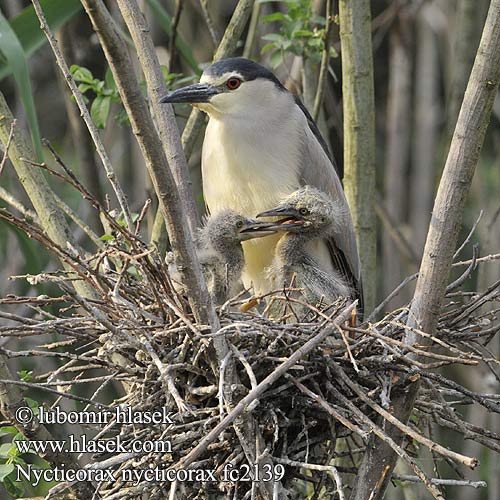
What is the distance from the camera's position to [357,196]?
3.31 m

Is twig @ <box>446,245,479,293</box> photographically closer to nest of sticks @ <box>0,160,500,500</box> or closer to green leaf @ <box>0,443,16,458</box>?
nest of sticks @ <box>0,160,500,500</box>

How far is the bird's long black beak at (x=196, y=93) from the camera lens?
2.81 meters

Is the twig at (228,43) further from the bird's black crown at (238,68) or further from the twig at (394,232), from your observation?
the twig at (394,232)

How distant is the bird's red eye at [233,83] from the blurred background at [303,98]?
181 millimetres

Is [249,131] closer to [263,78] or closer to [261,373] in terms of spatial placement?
[263,78]

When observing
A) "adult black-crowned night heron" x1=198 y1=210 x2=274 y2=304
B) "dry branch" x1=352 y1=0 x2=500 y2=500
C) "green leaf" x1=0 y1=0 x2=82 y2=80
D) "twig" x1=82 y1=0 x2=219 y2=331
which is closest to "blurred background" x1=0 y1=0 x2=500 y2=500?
"green leaf" x1=0 y1=0 x2=82 y2=80

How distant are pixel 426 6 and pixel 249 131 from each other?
2685 millimetres

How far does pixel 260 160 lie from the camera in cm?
Result: 314

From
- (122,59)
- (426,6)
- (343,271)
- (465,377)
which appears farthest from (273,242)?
(426,6)

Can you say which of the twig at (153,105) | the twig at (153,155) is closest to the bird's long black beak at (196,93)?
the twig at (153,105)

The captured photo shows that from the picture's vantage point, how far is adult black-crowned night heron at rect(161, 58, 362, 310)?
311 cm

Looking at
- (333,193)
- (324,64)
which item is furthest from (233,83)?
(333,193)

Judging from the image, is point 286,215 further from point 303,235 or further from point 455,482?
point 455,482

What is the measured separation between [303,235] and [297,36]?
2.12 ft
